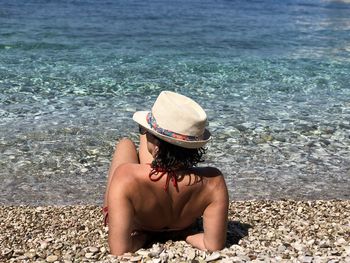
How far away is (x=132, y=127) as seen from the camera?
32.8 feet

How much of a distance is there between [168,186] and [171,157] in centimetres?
27

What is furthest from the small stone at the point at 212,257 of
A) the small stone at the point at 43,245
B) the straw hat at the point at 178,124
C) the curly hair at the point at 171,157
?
the small stone at the point at 43,245

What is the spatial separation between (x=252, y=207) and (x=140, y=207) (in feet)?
7.06

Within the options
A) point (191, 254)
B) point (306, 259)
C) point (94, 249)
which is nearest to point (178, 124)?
point (191, 254)

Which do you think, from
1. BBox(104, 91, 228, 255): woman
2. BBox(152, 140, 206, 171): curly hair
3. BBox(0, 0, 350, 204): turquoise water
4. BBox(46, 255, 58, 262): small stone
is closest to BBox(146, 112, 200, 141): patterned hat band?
BBox(104, 91, 228, 255): woman

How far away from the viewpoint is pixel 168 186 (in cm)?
422

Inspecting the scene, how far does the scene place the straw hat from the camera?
398 centimetres

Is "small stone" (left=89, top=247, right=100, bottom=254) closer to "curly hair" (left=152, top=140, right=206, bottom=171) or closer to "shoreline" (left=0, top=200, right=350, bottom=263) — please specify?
"shoreline" (left=0, top=200, right=350, bottom=263)

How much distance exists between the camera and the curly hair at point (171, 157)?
411 centimetres

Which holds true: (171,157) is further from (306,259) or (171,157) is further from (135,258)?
(306,259)

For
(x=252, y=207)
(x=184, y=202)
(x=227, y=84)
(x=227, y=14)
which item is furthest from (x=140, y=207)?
(x=227, y=14)

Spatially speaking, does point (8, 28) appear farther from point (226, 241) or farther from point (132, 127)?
point (226, 241)

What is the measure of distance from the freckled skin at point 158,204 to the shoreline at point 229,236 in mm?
146

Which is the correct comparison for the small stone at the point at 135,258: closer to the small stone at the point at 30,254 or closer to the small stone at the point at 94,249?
the small stone at the point at 94,249
